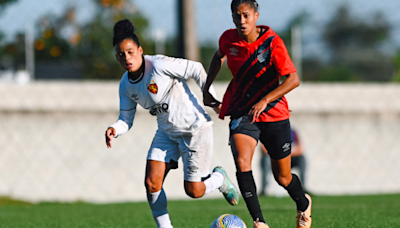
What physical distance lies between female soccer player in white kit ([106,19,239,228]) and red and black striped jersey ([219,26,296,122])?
17.7 inches

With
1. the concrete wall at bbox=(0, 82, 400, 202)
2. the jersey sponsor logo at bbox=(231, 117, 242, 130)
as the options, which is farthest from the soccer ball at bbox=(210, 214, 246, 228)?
the concrete wall at bbox=(0, 82, 400, 202)

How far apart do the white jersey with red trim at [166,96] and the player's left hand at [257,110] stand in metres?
0.89

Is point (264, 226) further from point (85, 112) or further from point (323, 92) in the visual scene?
point (323, 92)

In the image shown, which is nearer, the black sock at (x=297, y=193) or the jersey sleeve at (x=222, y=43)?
the jersey sleeve at (x=222, y=43)

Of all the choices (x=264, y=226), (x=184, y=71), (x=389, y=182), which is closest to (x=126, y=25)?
(x=184, y=71)

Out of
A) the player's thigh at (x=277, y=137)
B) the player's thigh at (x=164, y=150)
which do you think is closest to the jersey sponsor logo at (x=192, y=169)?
the player's thigh at (x=164, y=150)

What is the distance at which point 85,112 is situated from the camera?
46.2 feet

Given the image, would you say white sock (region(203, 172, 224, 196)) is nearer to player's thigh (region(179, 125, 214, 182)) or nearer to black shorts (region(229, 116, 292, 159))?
player's thigh (region(179, 125, 214, 182))

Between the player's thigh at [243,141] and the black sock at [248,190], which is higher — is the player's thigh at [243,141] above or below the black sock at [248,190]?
above

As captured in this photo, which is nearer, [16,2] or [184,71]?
[184,71]

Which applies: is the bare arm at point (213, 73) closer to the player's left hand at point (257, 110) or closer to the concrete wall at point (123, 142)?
the player's left hand at point (257, 110)

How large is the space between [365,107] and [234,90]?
11225mm

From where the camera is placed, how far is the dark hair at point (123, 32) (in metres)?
5.12

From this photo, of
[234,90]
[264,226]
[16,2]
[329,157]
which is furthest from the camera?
[329,157]
